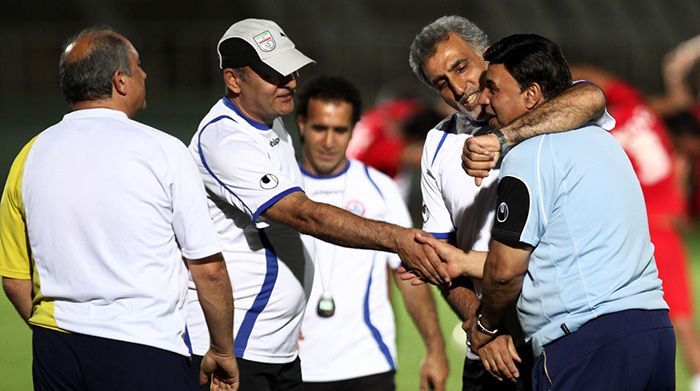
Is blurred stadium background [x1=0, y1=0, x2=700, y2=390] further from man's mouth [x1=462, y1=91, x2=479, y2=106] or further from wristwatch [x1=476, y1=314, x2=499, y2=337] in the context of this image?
wristwatch [x1=476, y1=314, x2=499, y2=337]

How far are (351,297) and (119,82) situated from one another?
7.30 feet

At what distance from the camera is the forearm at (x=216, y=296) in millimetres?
4172

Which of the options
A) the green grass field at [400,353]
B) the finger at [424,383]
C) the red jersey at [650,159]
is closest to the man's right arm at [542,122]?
the finger at [424,383]

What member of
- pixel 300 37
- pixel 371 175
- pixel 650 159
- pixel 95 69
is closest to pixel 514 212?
pixel 95 69

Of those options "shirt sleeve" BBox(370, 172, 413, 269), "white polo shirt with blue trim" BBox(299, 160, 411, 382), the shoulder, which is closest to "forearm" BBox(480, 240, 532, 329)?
"white polo shirt with blue trim" BBox(299, 160, 411, 382)

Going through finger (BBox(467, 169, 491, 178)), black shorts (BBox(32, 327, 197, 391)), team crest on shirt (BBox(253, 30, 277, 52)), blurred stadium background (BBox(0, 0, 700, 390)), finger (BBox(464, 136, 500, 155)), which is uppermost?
blurred stadium background (BBox(0, 0, 700, 390))

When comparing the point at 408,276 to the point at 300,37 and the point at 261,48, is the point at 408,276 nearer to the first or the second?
the point at 261,48

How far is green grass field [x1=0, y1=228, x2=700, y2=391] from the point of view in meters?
8.09

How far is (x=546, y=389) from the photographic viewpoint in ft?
13.0

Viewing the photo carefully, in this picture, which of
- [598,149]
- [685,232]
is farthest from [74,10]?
[598,149]

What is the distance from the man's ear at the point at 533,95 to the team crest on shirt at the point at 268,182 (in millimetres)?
1152

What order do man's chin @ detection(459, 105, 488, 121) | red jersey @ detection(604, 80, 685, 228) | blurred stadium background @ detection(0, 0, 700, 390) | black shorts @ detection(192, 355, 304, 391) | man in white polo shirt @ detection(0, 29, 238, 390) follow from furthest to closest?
blurred stadium background @ detection(0, 0, 700, 390) → red jersey @ detection(604, 80, 685, 228) → black shorts @ detection(192, 355, 304, 391) → man's chin @ detection(459, 105, 488, 121) → man in white polo shirt @ detection(0, 29, 238, 390)

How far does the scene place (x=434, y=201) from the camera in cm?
482

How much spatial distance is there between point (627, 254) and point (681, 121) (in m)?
6.42
